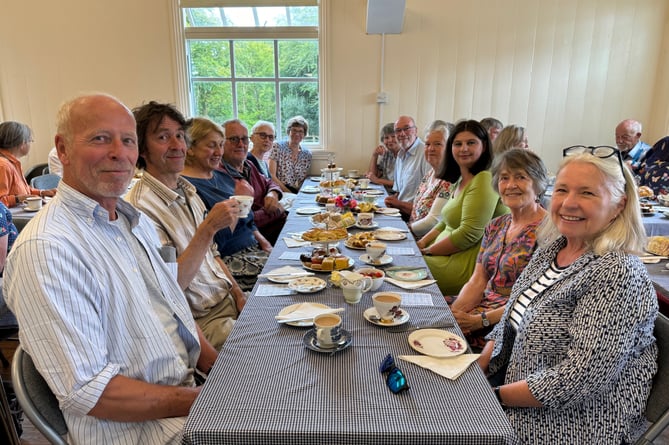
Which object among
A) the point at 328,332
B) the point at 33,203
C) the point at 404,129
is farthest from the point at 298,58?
the point at 328,332

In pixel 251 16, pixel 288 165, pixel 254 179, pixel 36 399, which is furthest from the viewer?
pixel 251 16

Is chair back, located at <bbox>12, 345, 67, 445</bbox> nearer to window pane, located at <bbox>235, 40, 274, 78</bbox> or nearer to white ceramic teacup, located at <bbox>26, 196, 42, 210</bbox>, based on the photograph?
white ceramic teacup, located at <bbox>26, 196, 42, 210</bbox>

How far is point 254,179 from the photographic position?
127 inches

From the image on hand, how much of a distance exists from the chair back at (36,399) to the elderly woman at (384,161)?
13.2 ft

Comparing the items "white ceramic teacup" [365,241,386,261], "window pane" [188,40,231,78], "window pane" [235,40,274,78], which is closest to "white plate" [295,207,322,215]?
"white ceramic teacup" [365,241,386,261]

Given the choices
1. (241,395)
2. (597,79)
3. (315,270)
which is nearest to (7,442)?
(241,395)

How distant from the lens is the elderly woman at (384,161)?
4.57 meters

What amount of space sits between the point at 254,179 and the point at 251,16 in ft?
9.35

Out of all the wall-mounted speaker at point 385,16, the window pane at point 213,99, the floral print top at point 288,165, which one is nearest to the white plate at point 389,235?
the floral print top at point 288,165

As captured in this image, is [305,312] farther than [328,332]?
Yes

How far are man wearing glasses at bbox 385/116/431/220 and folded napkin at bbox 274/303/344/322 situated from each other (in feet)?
7.96

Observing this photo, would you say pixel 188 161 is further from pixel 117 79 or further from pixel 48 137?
pixel 48 137

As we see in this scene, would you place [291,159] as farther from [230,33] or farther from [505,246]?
[505,246]

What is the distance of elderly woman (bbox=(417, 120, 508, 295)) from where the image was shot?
2.26 metres
